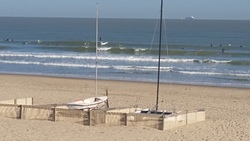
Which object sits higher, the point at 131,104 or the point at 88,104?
the point at 88,104

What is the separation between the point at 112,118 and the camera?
18.2 metres

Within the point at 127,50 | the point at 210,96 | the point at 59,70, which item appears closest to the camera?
the point at 210,96

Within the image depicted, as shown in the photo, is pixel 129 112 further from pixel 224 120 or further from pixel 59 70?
pixel 59 70

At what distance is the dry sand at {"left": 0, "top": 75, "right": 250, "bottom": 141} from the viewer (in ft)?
55.6

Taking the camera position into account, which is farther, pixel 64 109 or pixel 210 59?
pixel 210 59

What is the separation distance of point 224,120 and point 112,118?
421 centimetres

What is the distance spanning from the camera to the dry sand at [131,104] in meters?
16.9

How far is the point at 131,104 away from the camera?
947 inches

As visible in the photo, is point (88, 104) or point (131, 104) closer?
point (88, 104)

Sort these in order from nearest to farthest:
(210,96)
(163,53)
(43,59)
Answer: (210,96)
(43,59)
(163,53)

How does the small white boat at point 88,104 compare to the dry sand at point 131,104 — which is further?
the small white boat at point 88,104

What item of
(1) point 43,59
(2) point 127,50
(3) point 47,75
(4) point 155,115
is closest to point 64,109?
(4) point 155,115

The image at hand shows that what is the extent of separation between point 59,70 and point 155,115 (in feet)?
74.1

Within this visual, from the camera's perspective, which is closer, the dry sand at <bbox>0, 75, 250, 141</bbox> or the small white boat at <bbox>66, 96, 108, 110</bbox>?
the dry sand at <bbox>0, 75, 250, 141</bbox>
